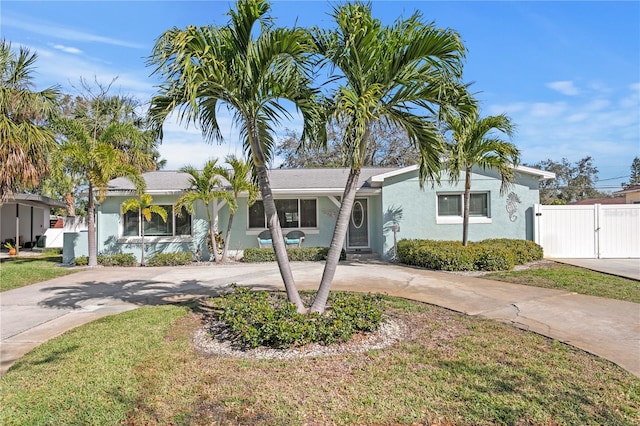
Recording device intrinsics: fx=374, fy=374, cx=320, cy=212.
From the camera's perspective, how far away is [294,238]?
47.0 feet

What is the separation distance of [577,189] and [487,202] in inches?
1734

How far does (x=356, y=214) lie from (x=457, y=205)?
4.09 metres

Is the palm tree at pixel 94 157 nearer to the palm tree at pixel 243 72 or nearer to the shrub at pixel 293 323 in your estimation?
the palm tree at pixel 243 72

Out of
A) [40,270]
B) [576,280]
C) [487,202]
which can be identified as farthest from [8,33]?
[576,280]

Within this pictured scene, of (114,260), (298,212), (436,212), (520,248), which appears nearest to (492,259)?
(520,248)

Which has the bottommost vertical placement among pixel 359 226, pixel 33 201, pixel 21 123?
pixel 359 226

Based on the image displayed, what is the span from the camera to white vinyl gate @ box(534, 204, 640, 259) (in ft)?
42.0

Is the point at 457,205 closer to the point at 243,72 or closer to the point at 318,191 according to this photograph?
the point at 318,191

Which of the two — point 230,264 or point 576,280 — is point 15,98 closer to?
point 230,264

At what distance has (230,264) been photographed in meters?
13.0

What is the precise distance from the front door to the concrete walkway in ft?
11.2

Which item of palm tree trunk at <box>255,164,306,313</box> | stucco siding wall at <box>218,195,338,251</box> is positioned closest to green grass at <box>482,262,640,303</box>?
palm tree trunk at <box>255,164,306,313</box>

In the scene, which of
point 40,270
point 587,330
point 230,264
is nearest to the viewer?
point 587,330

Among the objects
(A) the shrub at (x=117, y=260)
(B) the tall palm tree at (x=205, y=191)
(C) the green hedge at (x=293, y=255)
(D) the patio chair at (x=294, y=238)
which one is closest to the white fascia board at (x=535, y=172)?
(C) the green hedge at (x=293, y=255)
